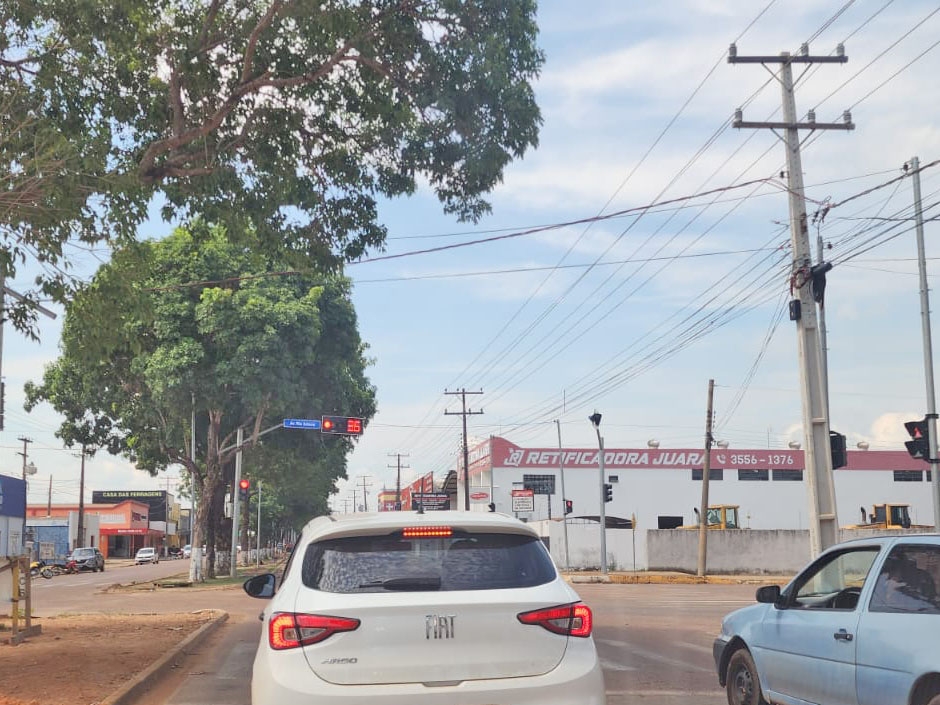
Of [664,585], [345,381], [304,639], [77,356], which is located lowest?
[664,585]

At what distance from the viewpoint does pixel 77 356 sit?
45.0 ft

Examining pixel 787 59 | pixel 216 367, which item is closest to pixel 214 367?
pixel 216 367

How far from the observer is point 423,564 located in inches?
224

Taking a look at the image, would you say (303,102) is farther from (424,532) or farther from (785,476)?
(785,476)

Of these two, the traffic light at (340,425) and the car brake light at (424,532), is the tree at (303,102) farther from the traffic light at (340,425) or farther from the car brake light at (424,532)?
the traffic light at (340,425)

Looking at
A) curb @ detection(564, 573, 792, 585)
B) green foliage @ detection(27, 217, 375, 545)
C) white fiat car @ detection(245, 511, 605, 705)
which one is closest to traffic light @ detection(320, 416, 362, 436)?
green foliage @ detection(27, 217, 375, 545)

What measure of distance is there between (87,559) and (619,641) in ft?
186

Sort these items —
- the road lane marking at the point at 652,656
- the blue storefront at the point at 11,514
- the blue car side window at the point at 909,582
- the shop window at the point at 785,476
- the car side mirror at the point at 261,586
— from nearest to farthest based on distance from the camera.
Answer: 1. the blue car side window at the point at 909,582
2. the car side mirror at the point at 261,586
3. the road lane marking at the point at 652,656
4. the blue storefront at the point at 11,514
5. the shop window at the point at 785,476

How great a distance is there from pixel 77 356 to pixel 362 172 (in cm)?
540

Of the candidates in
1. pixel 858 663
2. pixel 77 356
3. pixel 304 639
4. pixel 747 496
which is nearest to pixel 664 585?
pixel 77 356

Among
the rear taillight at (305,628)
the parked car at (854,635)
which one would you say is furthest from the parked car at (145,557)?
the rear taillight at (305,628)

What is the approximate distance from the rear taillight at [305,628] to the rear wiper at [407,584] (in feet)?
0.82

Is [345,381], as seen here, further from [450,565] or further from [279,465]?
[450,565]

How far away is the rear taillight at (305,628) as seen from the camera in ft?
17.6
